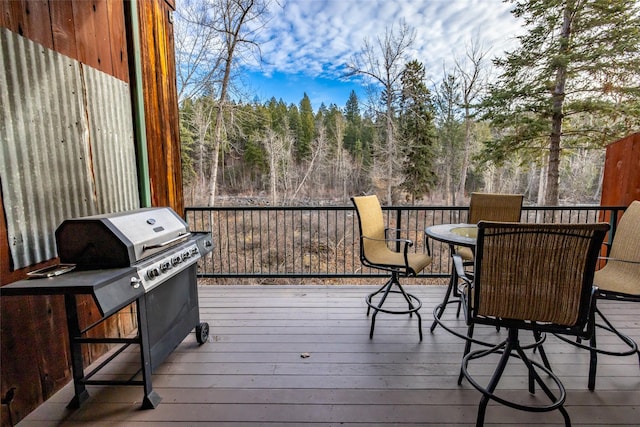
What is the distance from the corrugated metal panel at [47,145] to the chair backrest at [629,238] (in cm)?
368

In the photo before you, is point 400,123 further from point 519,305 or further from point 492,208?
point 519,305

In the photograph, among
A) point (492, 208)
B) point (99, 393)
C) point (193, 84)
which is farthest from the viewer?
point (193, 84)

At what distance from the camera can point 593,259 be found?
1.35 meters

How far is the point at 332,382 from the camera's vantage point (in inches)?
73.3

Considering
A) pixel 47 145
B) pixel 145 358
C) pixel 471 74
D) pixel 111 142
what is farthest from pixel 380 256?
pixel 471 74

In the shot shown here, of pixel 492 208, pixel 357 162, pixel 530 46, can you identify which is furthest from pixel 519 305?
pixel 357 162

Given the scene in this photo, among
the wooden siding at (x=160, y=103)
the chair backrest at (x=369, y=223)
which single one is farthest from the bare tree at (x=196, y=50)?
the chair backrest at (x=369, y=223)

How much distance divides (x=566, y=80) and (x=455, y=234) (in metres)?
7.44

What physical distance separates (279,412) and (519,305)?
136 centimetres

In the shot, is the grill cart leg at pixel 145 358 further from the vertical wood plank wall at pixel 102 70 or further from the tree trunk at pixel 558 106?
the tree trunk at pixel 558 106

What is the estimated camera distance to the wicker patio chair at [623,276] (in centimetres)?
188

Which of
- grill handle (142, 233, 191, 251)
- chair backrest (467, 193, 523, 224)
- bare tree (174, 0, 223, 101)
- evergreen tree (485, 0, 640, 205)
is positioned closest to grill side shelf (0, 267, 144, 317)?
grill handle (142, 233, 191, 251)

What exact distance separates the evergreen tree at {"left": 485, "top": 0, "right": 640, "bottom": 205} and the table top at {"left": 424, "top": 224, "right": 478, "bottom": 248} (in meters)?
6.24

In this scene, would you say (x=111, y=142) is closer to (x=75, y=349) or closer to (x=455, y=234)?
(x=75, y=349)
